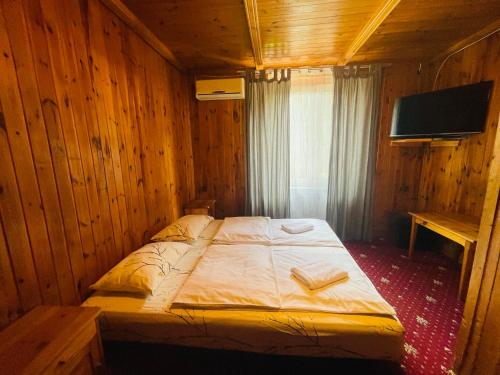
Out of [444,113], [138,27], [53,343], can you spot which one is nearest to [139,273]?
[53,343]

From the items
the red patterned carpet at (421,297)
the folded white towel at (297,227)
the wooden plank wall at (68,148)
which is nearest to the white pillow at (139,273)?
the wooden plank wall at (68,148)

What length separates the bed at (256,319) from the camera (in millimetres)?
1198

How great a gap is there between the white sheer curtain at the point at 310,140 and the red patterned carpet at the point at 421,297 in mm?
911

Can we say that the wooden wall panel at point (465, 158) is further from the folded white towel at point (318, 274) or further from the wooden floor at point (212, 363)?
the wooden floor at point (212, 363)

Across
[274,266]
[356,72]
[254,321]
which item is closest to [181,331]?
[254,321]

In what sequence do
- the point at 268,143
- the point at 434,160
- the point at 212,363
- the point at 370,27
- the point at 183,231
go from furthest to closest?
1. the point at 268,143
2. the point at 434,160
3. the point at 183,231
4. the point at 370,27
5. the point at 212,363

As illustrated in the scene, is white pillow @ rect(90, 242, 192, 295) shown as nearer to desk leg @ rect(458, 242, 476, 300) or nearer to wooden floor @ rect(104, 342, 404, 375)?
wooden floor @ rect(104, 342, 404, 375)

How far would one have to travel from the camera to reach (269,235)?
89.4 inches

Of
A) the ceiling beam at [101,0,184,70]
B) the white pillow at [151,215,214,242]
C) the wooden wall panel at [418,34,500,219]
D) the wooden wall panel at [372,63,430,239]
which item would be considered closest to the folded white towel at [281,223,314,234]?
the white pillow at [151,215,214,242]

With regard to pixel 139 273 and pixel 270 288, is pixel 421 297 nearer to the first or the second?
pixel 270 288

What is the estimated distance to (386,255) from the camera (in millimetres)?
2832

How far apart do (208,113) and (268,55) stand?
3.81 feet

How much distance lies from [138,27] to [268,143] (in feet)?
6.51

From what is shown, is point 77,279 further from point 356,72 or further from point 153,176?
point 356,72
